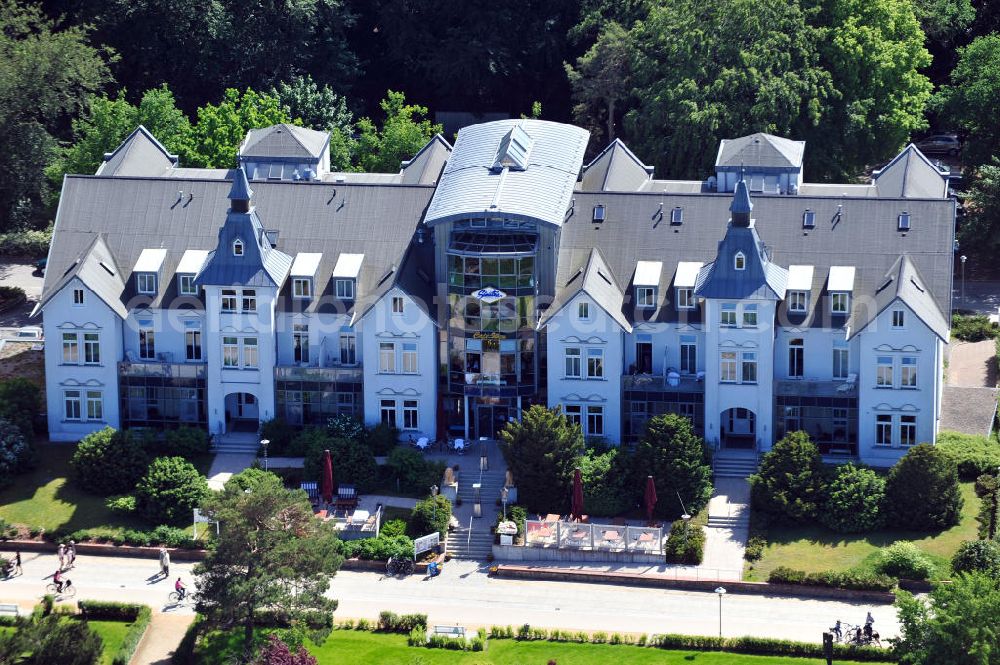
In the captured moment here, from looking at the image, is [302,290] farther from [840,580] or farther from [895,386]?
[840,580]

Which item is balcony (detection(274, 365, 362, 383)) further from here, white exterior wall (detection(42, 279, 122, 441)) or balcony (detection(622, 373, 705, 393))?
balcony (detection(622, 373, 705, 393))

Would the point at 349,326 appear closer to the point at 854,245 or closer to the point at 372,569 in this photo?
the point at 372,569

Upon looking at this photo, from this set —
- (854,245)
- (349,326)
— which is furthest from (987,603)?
(349,326)

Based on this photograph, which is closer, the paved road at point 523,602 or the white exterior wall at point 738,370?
the paved road at point 523,602

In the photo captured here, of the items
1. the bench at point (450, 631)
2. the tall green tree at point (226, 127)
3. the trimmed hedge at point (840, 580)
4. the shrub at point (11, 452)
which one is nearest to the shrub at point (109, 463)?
the shrub at point (11, 452)

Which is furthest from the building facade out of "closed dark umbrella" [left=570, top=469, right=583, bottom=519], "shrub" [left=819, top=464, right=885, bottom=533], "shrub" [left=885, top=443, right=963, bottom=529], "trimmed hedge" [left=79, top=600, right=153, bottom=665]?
"trimmed hedge" [left=79, top=600, right=153, bottom=665]

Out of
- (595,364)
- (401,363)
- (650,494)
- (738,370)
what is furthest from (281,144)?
(650,494)

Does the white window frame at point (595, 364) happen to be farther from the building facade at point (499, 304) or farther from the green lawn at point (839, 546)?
the green lawn at point (839, 546)
